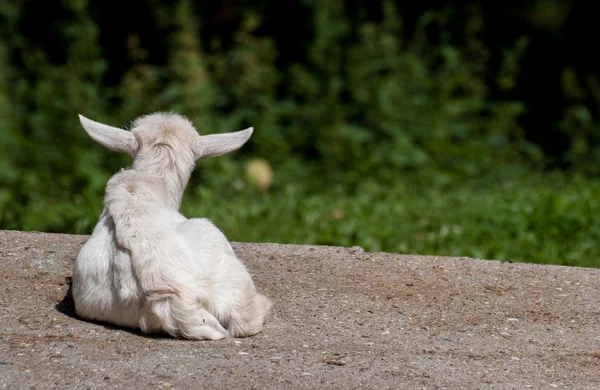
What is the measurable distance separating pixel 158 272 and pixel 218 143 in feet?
3.72

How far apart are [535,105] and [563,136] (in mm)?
927

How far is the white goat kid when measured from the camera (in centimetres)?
464

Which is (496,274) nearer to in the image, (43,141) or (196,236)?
(196,236)

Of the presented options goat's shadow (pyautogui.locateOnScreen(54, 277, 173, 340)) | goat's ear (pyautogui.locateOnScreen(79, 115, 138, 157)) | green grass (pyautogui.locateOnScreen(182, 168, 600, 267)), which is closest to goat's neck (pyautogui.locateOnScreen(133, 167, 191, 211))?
goat's ear (pyautogui.locateOnScreen(79, 115, 138, 157))

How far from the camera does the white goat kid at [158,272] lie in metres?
4.64

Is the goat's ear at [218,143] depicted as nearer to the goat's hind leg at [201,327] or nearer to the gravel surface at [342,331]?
the gravel surface at [342,331]

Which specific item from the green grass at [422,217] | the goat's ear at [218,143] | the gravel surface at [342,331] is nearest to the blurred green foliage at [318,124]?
the green grass at [422,217]

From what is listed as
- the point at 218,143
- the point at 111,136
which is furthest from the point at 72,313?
the point at 218,143

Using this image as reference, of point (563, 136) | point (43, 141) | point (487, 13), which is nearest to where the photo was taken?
point (43, 141)

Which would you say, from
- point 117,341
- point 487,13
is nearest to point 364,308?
point 117,341

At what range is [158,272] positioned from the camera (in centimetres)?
462

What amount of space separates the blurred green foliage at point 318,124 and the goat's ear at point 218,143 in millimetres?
2973

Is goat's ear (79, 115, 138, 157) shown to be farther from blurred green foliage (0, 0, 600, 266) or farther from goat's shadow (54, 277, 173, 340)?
blurred green foliage (0, 0, 600, 266)

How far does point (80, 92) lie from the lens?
10711 mm
